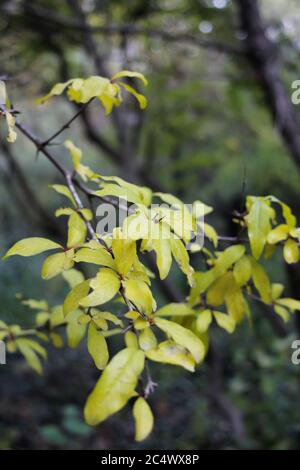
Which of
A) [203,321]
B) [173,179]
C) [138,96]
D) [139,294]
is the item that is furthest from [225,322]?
[173,179]

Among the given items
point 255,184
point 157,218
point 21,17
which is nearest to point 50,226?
point 21,17

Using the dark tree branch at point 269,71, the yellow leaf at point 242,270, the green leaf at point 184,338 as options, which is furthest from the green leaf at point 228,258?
the dark tree branch at point 269,71

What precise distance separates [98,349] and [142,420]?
11cm

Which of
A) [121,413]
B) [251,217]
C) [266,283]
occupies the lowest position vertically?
[121,413]

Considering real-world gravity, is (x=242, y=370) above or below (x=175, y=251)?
below

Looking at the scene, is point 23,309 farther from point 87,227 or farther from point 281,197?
point 87,227

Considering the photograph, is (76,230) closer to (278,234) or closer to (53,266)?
(53,266)

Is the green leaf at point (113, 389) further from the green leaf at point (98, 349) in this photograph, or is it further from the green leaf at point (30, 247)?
the green leaf at point (30, 247)

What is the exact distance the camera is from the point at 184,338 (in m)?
0.53

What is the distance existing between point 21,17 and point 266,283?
2.00 meters

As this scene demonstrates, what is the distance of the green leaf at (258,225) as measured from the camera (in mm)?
693

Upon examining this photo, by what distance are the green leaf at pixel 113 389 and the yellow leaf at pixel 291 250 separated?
0.38 metres

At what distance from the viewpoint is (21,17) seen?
213 centimetres
